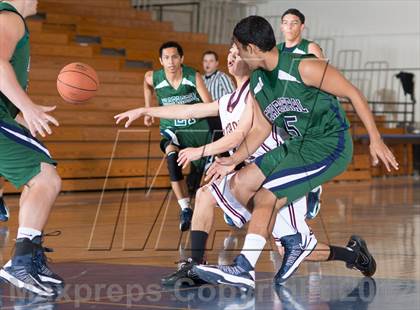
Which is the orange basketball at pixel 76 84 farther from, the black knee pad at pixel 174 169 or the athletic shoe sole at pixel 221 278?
the black knee pad at pixel 174 169

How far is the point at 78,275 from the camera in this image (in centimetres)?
577

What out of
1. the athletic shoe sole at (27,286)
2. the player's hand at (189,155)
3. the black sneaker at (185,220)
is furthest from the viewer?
the black sneaker at (185,220)

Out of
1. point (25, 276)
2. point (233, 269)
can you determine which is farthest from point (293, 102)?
point (25, 276)

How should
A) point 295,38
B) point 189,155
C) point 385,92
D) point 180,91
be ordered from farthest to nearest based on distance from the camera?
1. point 385,92
2. point 180,91
3. point 295,38
4. point 189,155

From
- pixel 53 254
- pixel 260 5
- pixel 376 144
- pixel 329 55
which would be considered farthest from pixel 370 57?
pixel 376 144

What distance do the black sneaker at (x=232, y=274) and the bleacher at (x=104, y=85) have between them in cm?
829

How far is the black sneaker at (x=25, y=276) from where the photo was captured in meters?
5.01

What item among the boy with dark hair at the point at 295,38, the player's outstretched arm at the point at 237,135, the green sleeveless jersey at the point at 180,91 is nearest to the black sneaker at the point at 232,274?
the player's outstretched arm at the point at 237,135

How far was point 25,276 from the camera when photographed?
198 inches

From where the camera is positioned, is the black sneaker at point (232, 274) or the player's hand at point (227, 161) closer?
the black sneaker at point (232, 274)

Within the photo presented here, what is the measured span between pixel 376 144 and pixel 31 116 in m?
1.77

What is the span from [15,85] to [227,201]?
146 centimetres

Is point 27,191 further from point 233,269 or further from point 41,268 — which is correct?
point 233,269

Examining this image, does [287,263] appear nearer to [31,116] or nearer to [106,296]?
[106,296]
